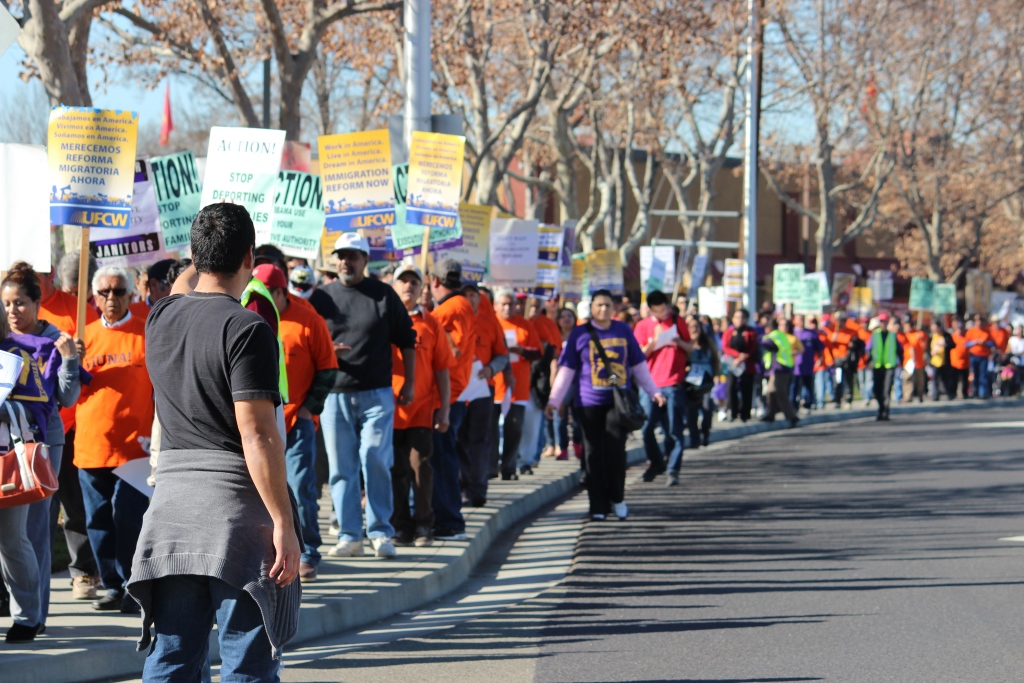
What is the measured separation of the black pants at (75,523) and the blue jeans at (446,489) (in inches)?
108

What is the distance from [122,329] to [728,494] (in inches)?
326

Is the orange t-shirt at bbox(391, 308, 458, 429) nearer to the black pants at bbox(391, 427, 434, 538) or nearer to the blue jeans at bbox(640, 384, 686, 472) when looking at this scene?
the black pants at bbox(391, 427, 434, 538)

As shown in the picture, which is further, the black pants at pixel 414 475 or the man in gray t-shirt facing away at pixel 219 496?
the black pants at pixel 414 475

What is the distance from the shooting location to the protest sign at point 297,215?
465 inches

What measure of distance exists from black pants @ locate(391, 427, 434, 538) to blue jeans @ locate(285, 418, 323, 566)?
52.4 inches

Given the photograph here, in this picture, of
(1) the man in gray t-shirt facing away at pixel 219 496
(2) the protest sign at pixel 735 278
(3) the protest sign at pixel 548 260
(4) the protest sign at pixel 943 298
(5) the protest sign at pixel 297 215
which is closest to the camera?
(1) the man in gray t-shirt facing away at pixel 219 496

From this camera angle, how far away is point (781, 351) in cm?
2430

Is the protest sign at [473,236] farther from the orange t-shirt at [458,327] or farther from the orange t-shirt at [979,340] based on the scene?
the orange t-shirt at [979,340]

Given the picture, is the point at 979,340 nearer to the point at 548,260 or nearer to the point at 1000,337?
the point at 1000,337

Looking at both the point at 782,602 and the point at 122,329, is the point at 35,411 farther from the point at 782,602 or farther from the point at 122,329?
the point at 782,602

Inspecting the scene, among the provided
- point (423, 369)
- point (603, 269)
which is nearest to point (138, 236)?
point (423, 369)

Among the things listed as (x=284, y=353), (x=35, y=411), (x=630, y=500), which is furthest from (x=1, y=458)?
(x=630, y=500)

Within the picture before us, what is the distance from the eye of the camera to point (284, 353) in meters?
8.09

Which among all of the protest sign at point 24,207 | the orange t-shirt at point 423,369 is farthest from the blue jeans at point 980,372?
the protest sign at point 24,207
